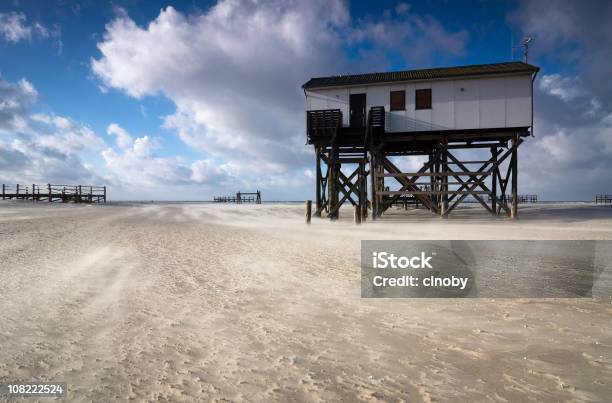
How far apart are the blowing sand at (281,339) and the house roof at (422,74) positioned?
1430 cm

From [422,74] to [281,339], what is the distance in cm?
1735

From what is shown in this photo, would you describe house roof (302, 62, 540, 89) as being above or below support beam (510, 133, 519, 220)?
above

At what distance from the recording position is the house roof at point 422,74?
53.2 feet

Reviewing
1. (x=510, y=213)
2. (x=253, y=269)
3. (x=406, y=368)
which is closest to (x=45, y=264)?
(x=253, y=269)

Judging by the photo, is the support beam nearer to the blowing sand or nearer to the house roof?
the house roof

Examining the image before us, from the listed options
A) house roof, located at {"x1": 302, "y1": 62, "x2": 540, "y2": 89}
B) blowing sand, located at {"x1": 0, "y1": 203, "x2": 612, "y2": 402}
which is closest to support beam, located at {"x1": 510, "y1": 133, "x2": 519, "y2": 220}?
house roof, located at {"x1": 302, "y1": 62, "x2": 540, "y2": 89}

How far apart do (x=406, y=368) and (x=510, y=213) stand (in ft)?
57.3

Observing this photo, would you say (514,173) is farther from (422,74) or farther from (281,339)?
(281,339)

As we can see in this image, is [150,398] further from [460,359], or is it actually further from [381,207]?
[381,207]

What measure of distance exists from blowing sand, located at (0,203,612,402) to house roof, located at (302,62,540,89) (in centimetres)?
1430

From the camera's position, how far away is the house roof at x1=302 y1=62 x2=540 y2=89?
1620 centimetres

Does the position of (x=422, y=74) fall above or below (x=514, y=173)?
above

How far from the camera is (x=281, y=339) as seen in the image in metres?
3.48

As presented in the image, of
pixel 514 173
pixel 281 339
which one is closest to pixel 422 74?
pixel 514 173
